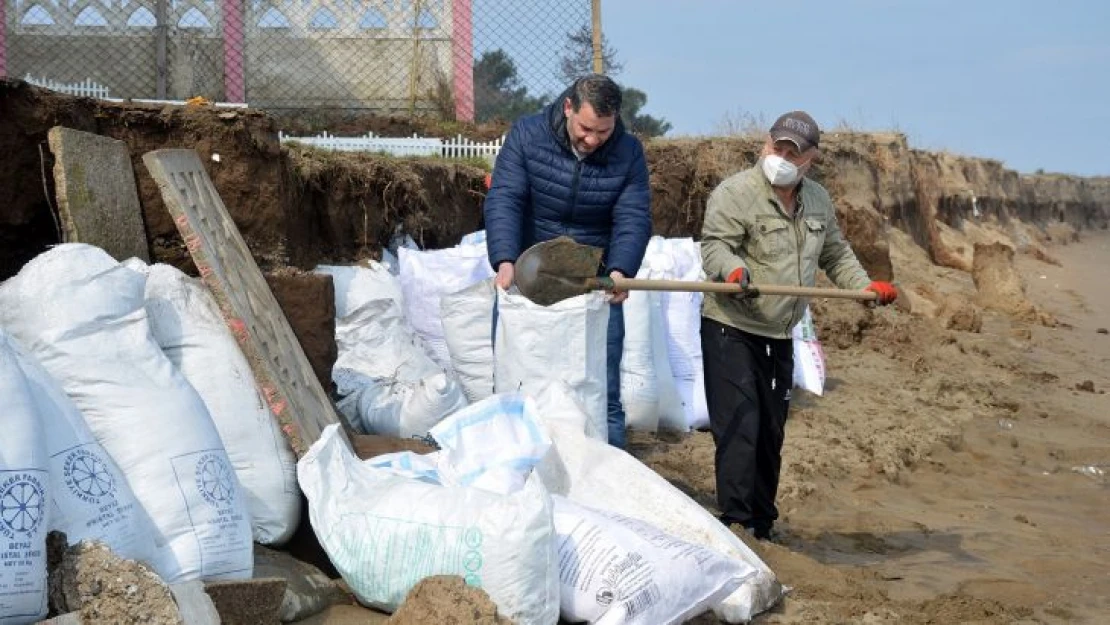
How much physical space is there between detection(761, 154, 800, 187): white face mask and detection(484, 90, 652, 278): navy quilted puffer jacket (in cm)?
47

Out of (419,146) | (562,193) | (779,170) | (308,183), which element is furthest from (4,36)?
(779,170)

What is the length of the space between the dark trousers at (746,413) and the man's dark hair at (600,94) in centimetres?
86

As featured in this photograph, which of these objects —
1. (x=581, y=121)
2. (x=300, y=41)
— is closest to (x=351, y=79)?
(x=300, y=41)

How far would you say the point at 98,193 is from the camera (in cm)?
434

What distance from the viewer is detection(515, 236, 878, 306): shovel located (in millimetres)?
4367

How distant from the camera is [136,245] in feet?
14.8

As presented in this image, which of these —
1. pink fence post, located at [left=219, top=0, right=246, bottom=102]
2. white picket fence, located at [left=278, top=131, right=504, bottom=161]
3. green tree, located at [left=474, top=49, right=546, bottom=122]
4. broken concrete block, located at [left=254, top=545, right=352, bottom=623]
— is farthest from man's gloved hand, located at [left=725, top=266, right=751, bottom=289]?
pink fence post, located at [left=219, top=0, right=246, bottom=102]

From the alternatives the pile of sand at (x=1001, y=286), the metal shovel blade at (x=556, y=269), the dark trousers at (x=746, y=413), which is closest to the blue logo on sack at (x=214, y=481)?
the metal shovel blade at (x=556, y=269)

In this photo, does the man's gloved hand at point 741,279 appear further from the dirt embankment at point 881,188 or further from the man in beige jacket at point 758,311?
the dirt embankment at point 881,188

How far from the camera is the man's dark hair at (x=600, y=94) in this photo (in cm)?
463

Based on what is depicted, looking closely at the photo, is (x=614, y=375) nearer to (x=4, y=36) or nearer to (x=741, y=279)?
(x=741, y=279)

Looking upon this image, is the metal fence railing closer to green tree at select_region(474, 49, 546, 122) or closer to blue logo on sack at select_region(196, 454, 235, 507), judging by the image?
green tree at select_region(474, 49, 546, 122)

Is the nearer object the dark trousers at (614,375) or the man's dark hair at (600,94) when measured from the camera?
the man's dark hair at (600,94)

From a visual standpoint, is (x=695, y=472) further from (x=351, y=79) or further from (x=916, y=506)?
(x=351, y=79)
